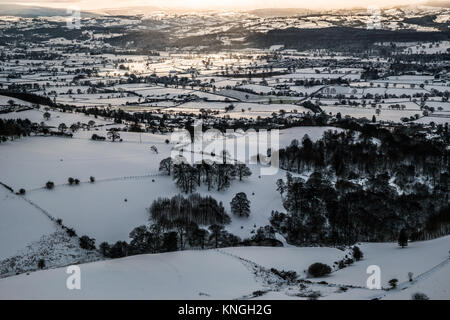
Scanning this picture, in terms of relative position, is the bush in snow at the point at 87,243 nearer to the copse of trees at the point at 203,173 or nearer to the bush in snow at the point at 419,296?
the copse of trees at the point at 203,173

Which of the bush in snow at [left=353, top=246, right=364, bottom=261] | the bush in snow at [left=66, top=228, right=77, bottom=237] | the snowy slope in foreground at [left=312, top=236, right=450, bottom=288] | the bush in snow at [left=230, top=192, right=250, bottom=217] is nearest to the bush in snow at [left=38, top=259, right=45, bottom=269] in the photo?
the bush in snow at [left=66, top=228, right=77, bottom=237]

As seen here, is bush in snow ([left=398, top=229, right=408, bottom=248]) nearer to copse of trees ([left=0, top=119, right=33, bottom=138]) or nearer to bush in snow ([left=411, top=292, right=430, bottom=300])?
bush in snow ([left=411, top=292, right=430, bottom=300])

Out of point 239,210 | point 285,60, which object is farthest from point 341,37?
point 239,210

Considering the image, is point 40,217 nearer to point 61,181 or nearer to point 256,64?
point 61,181

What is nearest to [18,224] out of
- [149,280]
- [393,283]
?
[149,280]

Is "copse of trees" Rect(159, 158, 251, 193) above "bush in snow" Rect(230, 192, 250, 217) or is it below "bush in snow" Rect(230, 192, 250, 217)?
above

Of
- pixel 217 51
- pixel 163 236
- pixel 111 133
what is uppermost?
pixel 217 51
